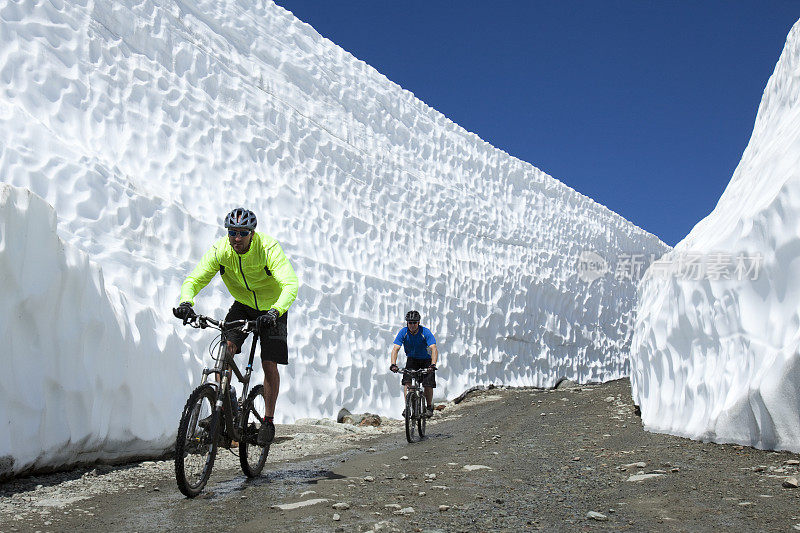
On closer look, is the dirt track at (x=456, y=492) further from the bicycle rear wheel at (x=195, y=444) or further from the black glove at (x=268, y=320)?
the black glove at (x=268, y=320)

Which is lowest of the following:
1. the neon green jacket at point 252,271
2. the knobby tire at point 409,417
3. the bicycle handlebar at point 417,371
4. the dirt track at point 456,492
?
the dirt track at point 456,492

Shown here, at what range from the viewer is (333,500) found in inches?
156

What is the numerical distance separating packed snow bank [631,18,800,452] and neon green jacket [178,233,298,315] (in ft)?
12.9

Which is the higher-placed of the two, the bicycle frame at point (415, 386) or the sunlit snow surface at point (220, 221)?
the sunlit snow surface at point (220, 221)

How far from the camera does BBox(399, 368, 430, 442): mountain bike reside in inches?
312

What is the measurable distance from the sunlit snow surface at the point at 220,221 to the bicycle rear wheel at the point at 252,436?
1327 mm

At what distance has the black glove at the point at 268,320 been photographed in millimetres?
4234

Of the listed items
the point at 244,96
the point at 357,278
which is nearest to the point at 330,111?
the point at 244,96

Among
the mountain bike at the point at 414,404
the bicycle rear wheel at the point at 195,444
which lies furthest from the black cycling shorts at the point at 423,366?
the bicycle rear wheel at the point at 195,444

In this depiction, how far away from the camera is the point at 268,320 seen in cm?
423

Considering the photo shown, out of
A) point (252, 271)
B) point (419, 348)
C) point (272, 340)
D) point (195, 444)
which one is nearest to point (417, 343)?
point (419, 348)

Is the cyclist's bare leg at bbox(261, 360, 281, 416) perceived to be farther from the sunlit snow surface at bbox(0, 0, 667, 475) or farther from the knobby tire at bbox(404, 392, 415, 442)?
the knobby tire at bbox(404, 392, 415, 442)

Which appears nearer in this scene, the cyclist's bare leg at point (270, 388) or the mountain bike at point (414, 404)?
the cyclist's bare leg at point (270, 388)

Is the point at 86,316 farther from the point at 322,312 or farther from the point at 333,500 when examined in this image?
the point at 322,312
